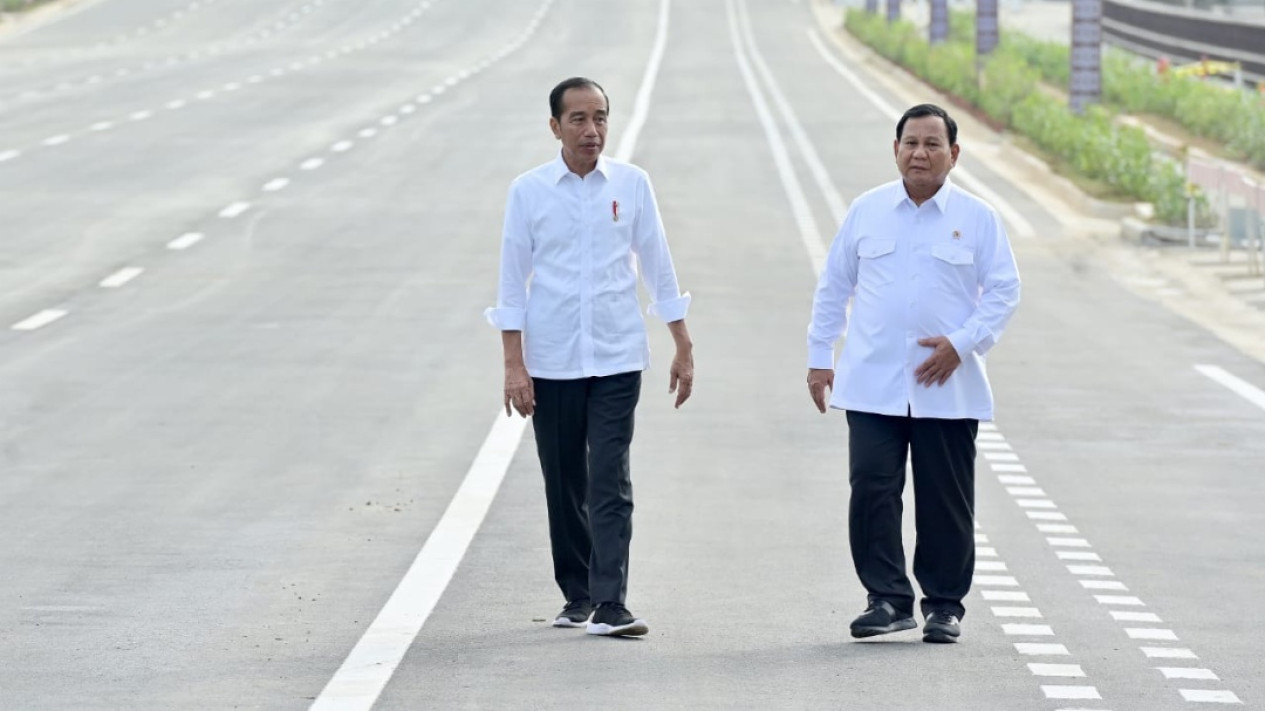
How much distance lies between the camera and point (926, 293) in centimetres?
816

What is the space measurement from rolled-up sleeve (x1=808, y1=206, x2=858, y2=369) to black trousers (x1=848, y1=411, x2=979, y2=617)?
9.0 inches

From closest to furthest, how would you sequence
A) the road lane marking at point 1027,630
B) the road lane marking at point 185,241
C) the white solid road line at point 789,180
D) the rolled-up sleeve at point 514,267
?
the rolled-up sleeve at point 514,267 → the road lane marking at point 1027,630 → the road lane marking at point 185,241 → the white solid road line at point 789,180

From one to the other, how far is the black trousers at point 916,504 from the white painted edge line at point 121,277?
12560 mm

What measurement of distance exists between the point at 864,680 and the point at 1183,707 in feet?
2.94

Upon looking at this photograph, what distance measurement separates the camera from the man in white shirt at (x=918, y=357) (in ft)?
26.6

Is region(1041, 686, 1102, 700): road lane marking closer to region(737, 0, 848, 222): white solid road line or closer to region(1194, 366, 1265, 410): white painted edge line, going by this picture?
region(1194, 366, 1265, 410): white painted edge line

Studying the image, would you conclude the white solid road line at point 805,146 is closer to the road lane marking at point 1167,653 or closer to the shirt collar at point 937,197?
the shirt collar at point 937,197

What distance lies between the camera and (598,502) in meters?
8.17

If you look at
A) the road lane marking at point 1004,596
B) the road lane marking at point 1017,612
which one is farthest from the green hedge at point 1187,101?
the road lane marking at point 1017,612

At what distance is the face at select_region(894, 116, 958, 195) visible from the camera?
26.3 ft

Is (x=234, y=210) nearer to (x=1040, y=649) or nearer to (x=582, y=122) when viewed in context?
(x=582, y=122)

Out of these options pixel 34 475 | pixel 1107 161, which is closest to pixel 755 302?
pixel 34 475

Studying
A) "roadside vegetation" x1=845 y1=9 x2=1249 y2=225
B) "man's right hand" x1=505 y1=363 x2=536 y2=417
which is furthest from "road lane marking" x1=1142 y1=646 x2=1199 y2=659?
"roadside vegetation" x1=845 y1=9 x2=1249 y2=225

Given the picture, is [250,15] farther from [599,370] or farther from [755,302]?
[599,370]
